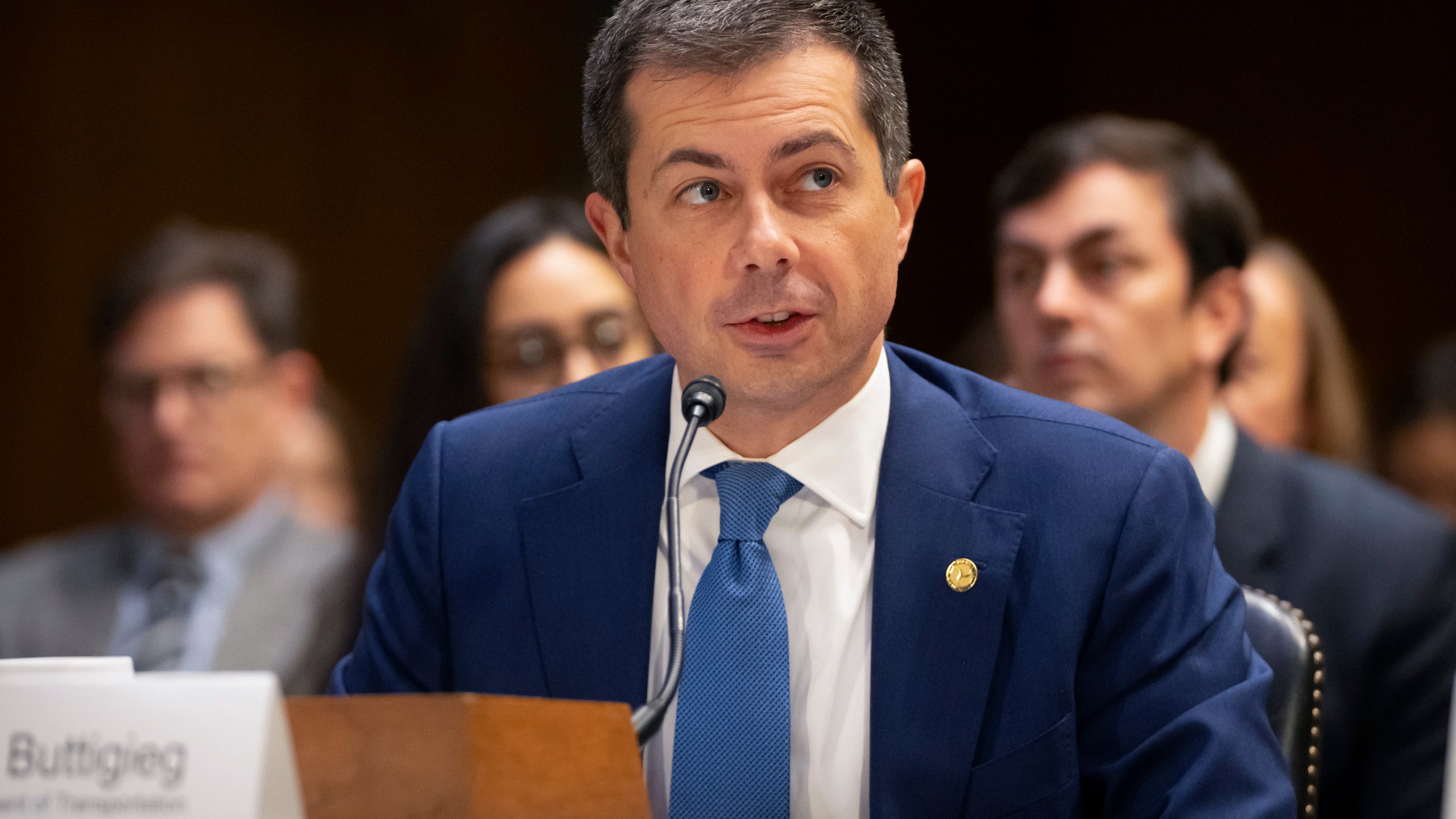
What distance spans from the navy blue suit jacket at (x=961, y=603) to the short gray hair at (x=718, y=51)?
0.30 m

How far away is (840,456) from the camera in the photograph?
1.73 metres

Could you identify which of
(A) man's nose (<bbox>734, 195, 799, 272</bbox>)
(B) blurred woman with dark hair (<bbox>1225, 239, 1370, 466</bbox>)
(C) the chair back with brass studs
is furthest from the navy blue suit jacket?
(B) blurred woman with dark hair (<bbox>1225, 239, 1370, 466</bbox>)

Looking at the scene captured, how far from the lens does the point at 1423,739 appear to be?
2.54 meters

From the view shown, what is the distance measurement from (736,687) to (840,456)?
0.31m

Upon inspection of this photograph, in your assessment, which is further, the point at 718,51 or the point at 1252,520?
the point at 1252,520

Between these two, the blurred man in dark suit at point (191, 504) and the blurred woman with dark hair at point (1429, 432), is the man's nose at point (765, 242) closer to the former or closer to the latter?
the blurred man in dark suit at point (191, 504)

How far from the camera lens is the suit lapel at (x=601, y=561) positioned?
1683mm

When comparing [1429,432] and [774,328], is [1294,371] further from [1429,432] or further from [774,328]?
[774,328]

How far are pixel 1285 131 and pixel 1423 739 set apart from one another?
3386mm

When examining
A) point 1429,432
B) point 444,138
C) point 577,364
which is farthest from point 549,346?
point 444,138

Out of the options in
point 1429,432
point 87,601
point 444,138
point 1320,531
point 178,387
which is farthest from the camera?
point 444,138

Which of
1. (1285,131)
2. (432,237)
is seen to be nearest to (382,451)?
(432,237)

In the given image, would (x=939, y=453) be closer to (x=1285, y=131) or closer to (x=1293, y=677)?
(x=1293, y=677)

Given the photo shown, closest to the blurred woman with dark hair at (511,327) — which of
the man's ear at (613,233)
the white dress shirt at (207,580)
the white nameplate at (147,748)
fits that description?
the white dress shirt at (207,580)
